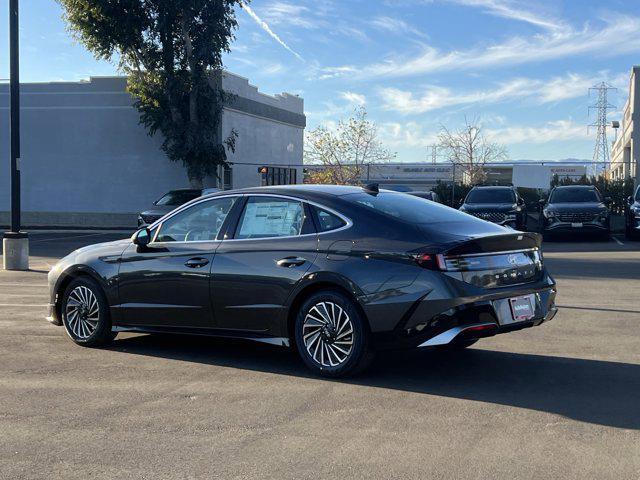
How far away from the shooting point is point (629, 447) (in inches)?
186

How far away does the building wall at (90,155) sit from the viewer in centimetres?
3091

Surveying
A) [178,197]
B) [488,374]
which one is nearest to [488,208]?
[178,197]

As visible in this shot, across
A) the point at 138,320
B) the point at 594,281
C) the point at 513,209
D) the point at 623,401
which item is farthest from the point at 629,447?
the point at 513,209

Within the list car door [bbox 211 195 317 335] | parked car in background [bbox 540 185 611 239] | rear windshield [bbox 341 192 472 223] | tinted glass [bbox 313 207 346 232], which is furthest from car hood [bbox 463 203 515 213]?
tinted glass [bbox 313 207 346 232]

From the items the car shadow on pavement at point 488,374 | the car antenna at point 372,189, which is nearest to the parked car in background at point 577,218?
the car shadow on pavement at point 488,374

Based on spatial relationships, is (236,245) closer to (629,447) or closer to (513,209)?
(629,447)

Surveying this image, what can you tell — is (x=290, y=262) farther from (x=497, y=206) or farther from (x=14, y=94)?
(x=497, y=206)

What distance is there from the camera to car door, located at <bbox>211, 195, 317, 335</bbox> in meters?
6.57

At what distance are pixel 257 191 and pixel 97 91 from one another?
25924 millimetres

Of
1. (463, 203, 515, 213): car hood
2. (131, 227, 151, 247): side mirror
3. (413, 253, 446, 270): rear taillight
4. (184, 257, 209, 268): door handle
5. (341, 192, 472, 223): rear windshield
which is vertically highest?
(341, 192, 472, 223): rear windshield

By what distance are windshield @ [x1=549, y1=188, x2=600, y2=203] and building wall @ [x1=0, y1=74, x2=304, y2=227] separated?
1338cm

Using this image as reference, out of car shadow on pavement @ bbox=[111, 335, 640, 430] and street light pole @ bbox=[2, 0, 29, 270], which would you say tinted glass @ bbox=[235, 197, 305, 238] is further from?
street light pole @ bbox=[2, 0, 29, 270]

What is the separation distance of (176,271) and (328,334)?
1741mm

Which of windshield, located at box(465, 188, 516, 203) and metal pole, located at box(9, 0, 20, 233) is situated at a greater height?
metal pole, located at box(9, 0, 20, 233)
